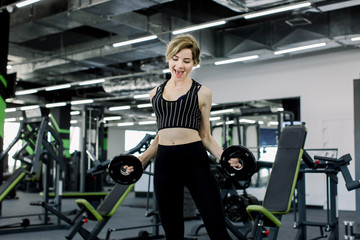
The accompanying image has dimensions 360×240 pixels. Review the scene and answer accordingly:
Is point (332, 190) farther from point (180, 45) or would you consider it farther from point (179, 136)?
point (180, 45)

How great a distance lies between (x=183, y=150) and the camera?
5.81 ft

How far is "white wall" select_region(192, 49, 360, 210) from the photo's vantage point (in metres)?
8.12

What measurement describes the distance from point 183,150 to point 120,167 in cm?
33

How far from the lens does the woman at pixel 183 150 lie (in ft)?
5.67

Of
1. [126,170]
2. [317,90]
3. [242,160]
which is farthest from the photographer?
[317,90]

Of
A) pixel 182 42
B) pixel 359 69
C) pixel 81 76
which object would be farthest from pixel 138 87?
pixel 182 42

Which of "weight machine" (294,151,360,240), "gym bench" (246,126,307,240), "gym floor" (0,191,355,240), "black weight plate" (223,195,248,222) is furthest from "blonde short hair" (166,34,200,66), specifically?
"gym floor" (0,191,355,240)

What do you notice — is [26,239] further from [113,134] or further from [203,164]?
[113,134]

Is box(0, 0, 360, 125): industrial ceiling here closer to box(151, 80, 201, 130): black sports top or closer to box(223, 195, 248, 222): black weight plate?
box(223, 195, 248, 222): black weight plate

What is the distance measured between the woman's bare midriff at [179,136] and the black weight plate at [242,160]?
0.16m

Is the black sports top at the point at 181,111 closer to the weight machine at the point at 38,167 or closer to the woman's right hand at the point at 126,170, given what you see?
the woman's right hand at the point at 126,170

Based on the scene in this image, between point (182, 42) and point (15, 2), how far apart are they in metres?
5.75

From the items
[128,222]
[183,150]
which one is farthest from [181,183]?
[128,222]

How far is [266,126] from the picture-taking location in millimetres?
9188
